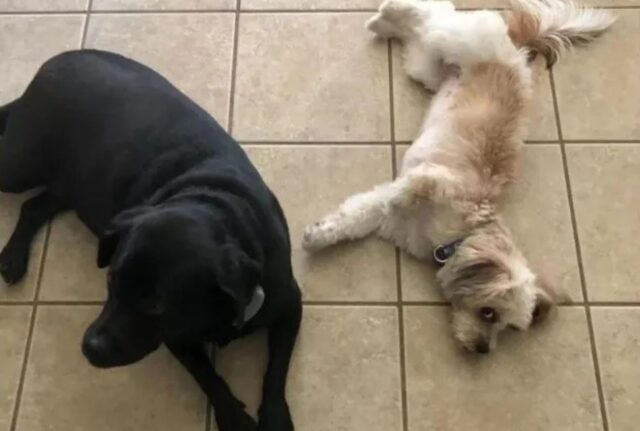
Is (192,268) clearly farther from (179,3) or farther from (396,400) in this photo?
(179,3)

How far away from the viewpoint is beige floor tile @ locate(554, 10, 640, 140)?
6.95 feet

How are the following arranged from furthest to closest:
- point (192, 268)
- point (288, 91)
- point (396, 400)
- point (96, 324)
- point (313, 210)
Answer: point (288, 91) < point (313, 210) < point (396, 400) < point (96, 324) < point (192, 268)

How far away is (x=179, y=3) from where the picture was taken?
230 centimetres

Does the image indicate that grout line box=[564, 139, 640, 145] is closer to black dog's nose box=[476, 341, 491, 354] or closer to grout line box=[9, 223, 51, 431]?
black dog's nose box=[476, 341, 491, 354]

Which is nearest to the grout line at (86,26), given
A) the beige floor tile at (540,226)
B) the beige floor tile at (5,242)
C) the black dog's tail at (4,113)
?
the black dog's tail at (4,113)

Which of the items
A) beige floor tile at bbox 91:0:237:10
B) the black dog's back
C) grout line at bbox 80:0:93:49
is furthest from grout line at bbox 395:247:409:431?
Result: grout line at bbox 80:0:93:49

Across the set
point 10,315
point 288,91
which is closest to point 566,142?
point 288,91

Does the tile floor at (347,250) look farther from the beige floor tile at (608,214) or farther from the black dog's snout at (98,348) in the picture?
the black dog's snout at (98,348)

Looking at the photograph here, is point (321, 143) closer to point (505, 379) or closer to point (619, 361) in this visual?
point (505, 379)

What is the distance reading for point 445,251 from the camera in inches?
73.7

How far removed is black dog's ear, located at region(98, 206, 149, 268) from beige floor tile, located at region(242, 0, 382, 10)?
3.19 feet

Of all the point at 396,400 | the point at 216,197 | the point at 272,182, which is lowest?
the point at 396,400

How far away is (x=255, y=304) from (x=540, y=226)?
737mm

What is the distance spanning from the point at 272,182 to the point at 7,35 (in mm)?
775
